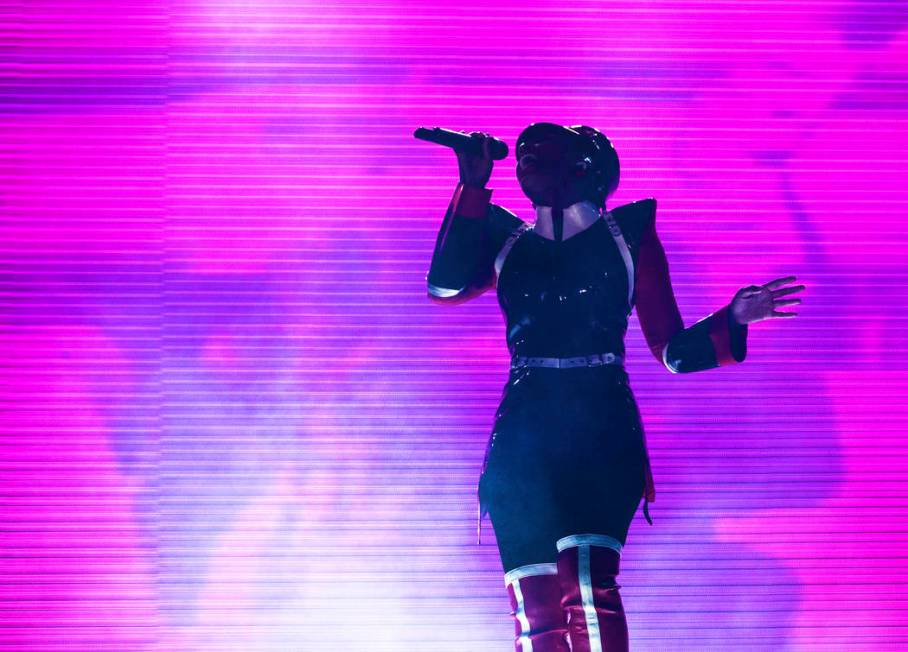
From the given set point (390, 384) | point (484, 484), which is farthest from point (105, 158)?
point (484, 484)

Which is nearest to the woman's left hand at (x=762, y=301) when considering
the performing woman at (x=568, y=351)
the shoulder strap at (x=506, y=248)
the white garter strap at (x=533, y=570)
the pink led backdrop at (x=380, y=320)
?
the performing woman at (x=568, y=351)

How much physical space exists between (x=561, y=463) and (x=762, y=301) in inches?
22.3

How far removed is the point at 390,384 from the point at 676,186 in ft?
3.72

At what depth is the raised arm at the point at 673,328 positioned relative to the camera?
1841 mm

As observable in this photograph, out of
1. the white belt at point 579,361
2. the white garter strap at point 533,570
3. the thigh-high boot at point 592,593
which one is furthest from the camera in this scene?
the white belt at point 579,361

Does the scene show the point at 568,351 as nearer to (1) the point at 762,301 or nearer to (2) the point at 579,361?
(2) the point at 579,361

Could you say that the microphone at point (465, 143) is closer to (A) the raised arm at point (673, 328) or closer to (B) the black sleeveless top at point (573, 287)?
(B) the black sleeveless top at point (573, 287)

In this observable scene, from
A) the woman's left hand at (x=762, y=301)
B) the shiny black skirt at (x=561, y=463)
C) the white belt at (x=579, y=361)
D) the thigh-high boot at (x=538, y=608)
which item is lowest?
the thigh-high boot at (x=538, y=608)

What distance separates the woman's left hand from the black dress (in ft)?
0.13

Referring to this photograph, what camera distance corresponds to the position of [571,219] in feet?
6.33

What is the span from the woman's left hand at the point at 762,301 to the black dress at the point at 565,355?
39mm

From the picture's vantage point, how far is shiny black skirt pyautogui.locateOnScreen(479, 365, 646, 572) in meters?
1.73

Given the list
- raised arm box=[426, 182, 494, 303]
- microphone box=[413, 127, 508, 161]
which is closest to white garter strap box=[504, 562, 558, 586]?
raised arm box=[426, 182, 494, 303]

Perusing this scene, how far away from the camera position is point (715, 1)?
280 cm
